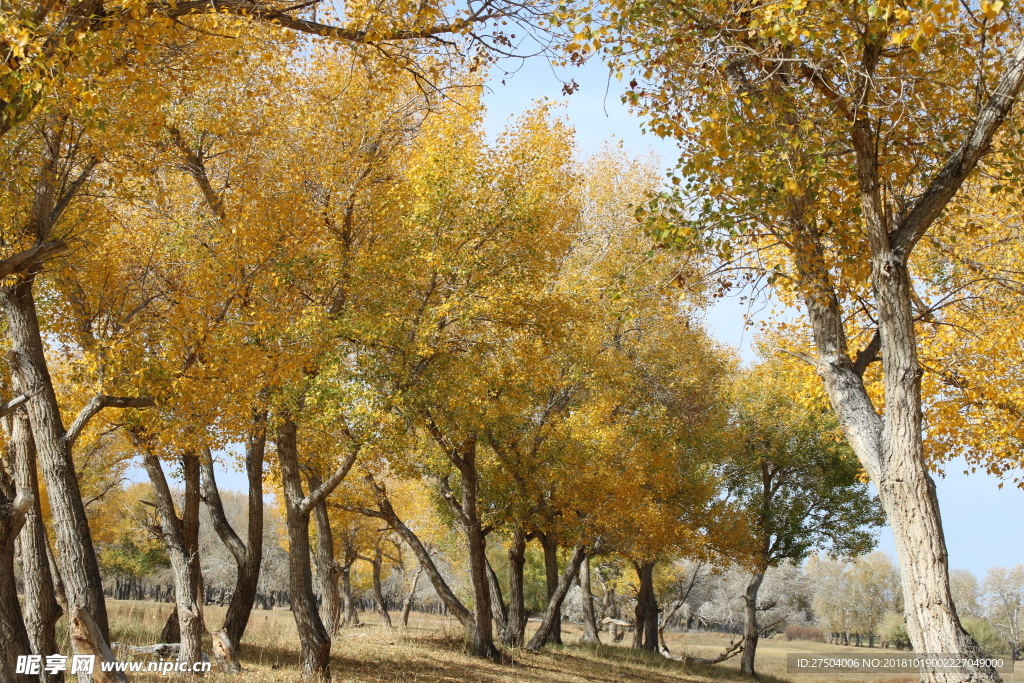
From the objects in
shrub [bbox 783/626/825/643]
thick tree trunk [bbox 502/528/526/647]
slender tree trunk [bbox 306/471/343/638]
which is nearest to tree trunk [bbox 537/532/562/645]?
thick tree trunk [bbox 502/528/526/647]

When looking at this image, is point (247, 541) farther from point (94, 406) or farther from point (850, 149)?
point (850, 149)

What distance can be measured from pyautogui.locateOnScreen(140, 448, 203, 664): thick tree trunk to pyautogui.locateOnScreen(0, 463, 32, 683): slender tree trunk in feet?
14.2

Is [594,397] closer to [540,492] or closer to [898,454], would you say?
[540,492]

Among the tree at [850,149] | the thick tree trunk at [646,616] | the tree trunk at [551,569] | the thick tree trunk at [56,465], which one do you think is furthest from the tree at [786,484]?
the thick tree trunk at [56,465]

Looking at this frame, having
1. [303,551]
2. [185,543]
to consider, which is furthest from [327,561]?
[303,551]

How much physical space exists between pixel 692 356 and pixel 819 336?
19647 mm

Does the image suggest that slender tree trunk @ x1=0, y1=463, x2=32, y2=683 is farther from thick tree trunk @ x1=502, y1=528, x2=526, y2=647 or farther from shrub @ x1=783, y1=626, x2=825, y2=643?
shrub @ x1=783, y1=626, x2=825, y2=643

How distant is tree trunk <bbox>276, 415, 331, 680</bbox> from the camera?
13.1 meters

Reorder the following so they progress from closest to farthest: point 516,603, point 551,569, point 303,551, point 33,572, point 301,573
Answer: point 33,572
point 301,573
point 303,551
point 516,603
point 551,569

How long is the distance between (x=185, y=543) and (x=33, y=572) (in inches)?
187

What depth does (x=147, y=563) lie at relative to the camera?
→ 184ft

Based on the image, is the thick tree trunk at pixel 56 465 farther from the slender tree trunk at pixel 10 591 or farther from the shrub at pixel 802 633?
the shrub at pixel 802 633

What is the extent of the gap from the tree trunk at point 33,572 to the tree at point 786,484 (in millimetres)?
23365

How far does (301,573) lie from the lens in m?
13.6
